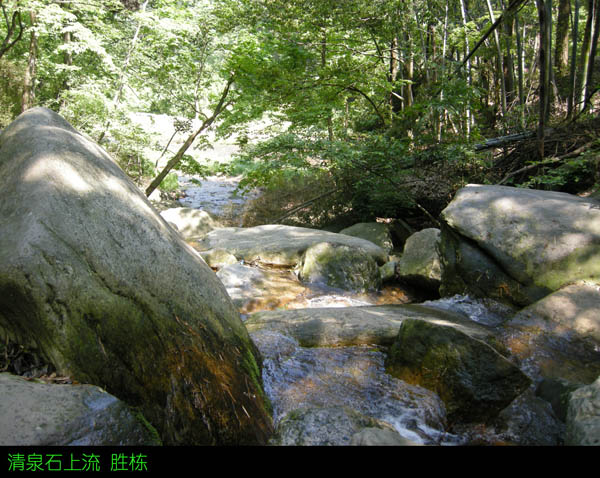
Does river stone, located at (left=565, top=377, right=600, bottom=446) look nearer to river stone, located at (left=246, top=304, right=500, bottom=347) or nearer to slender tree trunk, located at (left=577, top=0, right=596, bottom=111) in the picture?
river stone, located at (left=246, top=304, right=500, bottom=347)

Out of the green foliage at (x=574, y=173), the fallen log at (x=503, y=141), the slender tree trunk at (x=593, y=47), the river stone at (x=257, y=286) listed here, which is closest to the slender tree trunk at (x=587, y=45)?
the slender tree trunk at (x=593, y=47)

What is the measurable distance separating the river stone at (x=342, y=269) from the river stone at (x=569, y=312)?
261cm

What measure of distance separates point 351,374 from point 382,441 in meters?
1.13

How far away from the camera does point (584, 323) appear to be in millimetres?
3309

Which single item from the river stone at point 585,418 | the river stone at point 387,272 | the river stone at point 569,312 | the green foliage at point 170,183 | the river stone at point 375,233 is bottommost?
the river stone at point 387,272

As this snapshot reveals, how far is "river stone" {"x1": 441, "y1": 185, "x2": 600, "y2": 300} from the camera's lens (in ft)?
12.6

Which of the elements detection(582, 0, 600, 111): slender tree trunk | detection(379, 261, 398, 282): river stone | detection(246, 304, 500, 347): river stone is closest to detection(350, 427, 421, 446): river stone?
detection(246, 304, 500, 347): river stone

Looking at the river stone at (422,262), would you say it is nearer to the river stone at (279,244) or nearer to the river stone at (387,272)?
the river stone at (387,272)

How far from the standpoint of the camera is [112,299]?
1.82m

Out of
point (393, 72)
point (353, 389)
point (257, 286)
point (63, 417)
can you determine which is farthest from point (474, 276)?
point (393, 72)

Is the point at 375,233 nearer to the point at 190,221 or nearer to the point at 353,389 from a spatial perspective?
the point at 190,221

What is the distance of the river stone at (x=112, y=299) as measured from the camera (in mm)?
1643

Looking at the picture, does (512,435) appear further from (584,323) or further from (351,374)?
(584,323)

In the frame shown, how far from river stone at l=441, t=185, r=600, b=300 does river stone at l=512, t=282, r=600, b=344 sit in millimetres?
213
